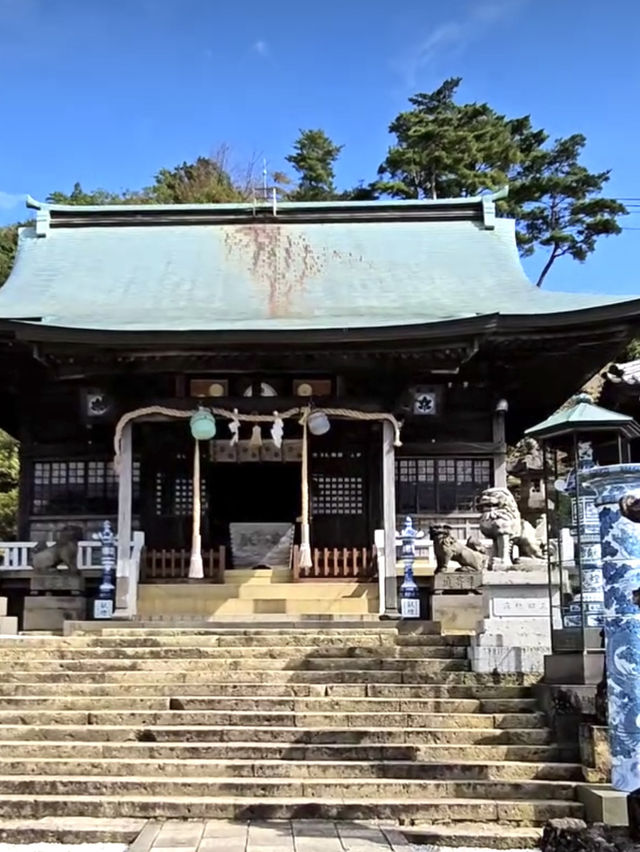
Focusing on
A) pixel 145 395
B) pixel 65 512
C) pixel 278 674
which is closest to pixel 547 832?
pixel 278 674

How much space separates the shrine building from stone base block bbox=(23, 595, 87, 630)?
752 millimetres

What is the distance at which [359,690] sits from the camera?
28.4 feet

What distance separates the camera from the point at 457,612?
37.3 feet

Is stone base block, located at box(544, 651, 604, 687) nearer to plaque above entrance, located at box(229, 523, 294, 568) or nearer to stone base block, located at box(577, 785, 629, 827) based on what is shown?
stone base block, located at box(577, 785, 629, 827)

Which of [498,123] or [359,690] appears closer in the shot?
[359,690]

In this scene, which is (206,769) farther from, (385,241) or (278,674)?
(385,241)

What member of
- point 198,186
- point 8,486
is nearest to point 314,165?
point 198,186

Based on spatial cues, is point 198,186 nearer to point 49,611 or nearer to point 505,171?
point 505,171

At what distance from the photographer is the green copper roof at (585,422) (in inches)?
325

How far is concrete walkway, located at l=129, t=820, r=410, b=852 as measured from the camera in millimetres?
5820

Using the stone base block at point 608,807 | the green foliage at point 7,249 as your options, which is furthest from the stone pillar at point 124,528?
the green foliage at point 7,249

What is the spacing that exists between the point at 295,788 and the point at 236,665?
2.37m

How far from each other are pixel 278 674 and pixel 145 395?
20.4 ft

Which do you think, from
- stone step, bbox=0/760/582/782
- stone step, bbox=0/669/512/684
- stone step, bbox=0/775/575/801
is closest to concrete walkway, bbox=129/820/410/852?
stone step, bbox=0/775/575/801
